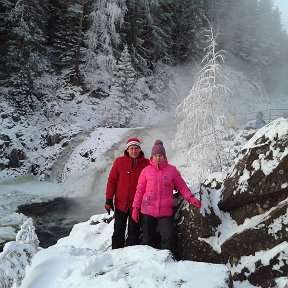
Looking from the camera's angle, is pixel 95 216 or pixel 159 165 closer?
pixel 159 165

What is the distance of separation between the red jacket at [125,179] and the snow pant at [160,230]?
46cm

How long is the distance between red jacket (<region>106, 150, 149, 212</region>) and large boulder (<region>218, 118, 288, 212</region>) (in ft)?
4.37

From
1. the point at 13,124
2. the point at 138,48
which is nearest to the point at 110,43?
the point at 138,48

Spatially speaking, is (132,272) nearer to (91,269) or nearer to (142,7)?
(91,269)

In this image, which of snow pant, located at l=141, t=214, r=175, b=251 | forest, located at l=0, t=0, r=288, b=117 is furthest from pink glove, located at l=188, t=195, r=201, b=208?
forest, located at l=0, t=0, r=288, b=117

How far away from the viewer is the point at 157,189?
4898mm

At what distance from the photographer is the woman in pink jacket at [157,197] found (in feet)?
16.0

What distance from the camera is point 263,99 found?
3812 centimetres

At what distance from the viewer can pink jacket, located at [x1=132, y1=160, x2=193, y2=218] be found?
4891 mm

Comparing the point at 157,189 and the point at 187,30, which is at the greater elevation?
the point at 187,30

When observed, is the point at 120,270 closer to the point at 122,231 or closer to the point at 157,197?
the point at 157,197

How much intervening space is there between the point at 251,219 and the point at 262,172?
67cm

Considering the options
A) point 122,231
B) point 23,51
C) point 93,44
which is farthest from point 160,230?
point 93,44

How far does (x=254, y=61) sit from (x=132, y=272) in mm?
41748
